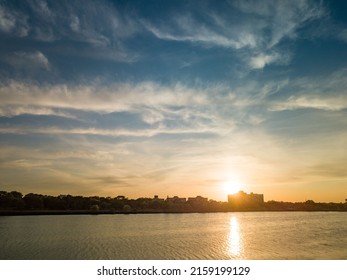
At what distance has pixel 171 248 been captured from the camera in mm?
73812

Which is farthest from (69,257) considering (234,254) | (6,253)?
(234,254)

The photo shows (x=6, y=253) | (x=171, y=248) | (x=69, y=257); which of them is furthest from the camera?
(x=171, y=248)

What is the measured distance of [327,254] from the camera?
63.8 meters
